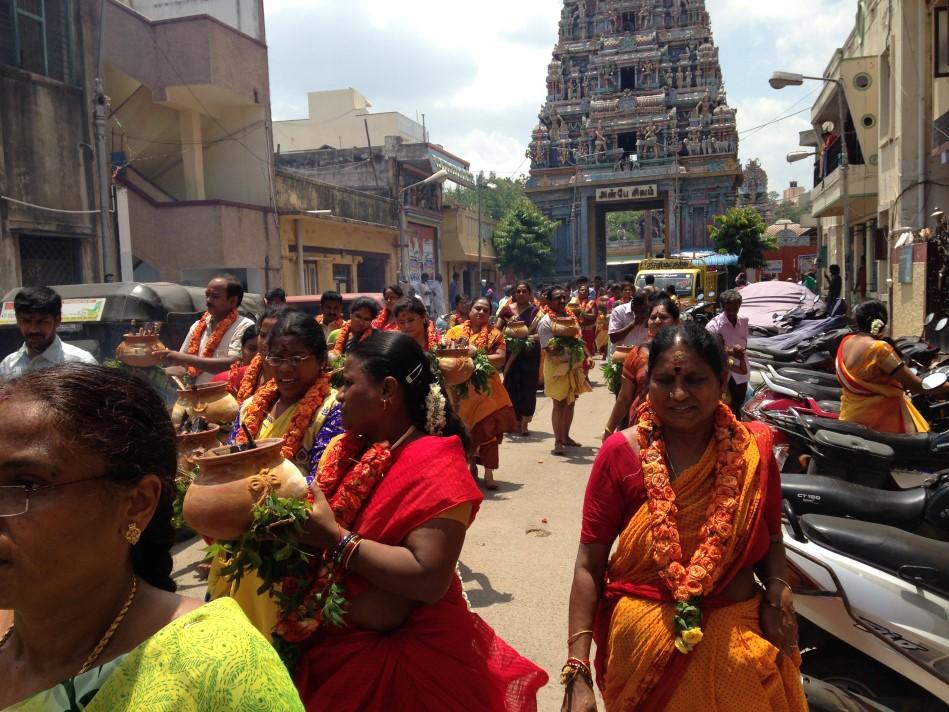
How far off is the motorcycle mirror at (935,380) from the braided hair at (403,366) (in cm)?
437

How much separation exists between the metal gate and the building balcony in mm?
17989

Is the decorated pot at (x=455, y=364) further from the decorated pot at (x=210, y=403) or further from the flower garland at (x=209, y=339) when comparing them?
the decorated pot at (x=210, y=403)

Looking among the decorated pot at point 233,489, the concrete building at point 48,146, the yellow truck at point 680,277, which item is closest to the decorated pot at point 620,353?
the decorated pot at point 233,489

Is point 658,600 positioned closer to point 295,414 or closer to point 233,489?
point 233,489

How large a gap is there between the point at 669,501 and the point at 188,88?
18089 mm

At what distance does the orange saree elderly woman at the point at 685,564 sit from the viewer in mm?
2135

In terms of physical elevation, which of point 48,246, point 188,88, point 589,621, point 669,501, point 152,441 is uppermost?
point 188,88

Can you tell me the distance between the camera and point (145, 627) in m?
1.27

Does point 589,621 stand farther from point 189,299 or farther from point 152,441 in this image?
point 189,299

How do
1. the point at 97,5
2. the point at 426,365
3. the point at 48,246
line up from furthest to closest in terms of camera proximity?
the point at 97,5
the point at 48,246
the point at 426,365

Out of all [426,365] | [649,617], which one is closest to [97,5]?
[426,365]

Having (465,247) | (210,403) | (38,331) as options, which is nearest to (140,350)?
(38,331)

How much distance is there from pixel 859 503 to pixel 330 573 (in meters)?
2.29

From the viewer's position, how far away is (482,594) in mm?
4738
